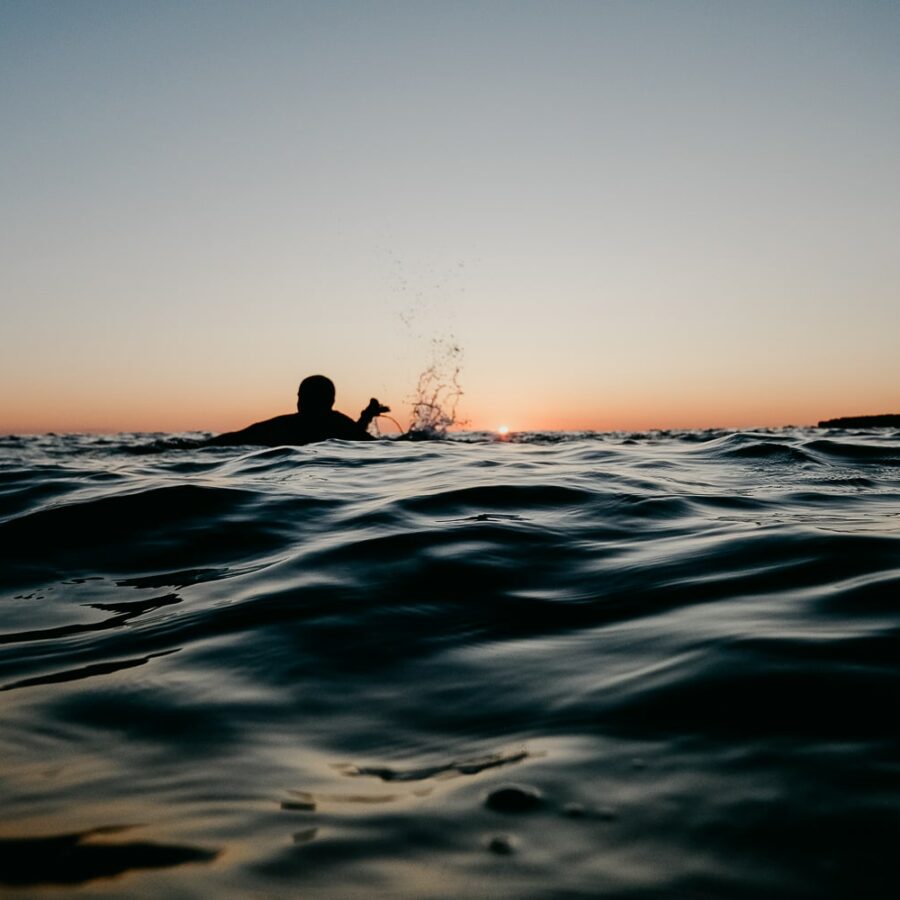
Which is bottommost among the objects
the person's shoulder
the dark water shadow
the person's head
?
the dark water shadow

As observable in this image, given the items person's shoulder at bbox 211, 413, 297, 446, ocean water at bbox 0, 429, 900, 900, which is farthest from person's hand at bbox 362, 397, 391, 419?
ocean water at bbox 0, 429, 900, 900

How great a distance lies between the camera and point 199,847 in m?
1.14

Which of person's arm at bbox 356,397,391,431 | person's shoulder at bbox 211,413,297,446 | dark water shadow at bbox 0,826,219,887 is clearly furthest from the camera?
person's arm at bbox 356,397,391,431

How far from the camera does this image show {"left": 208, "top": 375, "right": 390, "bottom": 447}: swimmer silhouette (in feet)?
A: 41.9

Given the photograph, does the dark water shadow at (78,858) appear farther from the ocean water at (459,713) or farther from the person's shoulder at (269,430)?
the person's shoulder at (269,430)

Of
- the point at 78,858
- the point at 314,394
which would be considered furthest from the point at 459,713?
the point at 314,394

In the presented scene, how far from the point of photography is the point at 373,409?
14.1 meters

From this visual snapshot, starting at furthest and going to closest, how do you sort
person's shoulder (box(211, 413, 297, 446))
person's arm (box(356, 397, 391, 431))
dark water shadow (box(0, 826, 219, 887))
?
1. person's arm (box(356, 397, 391, 431))
2. person's shoulder (box(211, 413, 297, 446))
3. dark water shadow (box(0, 826, 219, 887))

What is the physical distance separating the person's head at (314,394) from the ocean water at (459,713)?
9.48 m

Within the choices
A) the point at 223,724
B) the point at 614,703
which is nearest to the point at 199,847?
the point at 223,724

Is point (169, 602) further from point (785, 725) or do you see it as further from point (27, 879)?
point (785, 725)

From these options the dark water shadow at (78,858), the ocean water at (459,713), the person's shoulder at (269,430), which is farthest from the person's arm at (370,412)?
the dark water shadow at (78,858)

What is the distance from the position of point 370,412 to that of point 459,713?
41.3ft

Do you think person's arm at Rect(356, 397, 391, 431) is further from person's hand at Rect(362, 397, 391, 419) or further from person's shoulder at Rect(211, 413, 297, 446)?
person's shoulder at Rect(211, 413, 297, 446)
